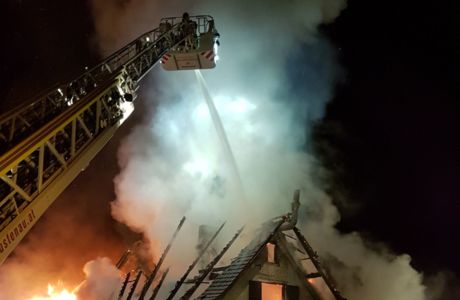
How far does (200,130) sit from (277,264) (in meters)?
11.5

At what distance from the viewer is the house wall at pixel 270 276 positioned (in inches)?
367

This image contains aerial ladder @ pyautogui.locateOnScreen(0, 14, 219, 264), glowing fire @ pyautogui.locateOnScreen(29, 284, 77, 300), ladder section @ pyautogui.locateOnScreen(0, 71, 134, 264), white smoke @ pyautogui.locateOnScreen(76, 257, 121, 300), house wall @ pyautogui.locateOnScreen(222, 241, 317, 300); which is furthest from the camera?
glowing fire @ pyautogui.locateOnScreen(29, 284, 77, 300)

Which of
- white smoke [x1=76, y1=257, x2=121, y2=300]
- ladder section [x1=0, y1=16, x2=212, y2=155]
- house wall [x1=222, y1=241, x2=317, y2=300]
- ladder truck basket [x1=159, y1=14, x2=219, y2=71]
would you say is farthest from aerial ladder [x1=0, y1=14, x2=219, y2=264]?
white smoke [x1=76, y1=257, x2=121, y2=300]

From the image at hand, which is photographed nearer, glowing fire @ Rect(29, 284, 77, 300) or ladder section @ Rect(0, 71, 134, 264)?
ladder section @ Rect(0, 71, 134, 264)

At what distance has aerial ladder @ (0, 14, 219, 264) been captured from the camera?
4.55m

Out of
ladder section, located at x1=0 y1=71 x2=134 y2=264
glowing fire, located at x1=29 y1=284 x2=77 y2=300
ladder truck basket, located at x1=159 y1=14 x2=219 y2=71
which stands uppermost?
ladder truck basket, located at x1=159 y1=14 x2=219 y2=71

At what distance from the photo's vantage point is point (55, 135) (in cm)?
530

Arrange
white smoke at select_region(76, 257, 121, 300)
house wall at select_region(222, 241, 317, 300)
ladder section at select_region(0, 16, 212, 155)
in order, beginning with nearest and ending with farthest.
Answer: ladder section at select_region(0, 16, 212, 155) → house wall at select_region(222, 241, 317, 300) → white smoke at select_region(76, 257, 121, 300)

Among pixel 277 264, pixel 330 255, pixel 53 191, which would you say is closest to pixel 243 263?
pixel 277 264

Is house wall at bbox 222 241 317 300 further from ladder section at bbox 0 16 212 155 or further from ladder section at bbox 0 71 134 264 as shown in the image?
ladder section at bbox 0 16 212 155

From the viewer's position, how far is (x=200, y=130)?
67.5ft

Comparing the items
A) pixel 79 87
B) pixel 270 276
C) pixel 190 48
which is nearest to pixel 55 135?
pixel 79 87

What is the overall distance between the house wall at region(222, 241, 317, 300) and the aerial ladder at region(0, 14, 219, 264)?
4.96m

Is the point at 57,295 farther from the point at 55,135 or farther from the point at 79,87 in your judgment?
the point at 55,135
